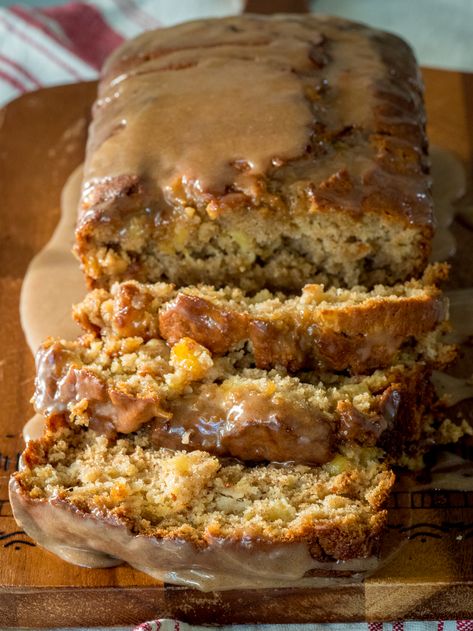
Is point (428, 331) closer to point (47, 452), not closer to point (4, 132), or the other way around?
point (47, 452)

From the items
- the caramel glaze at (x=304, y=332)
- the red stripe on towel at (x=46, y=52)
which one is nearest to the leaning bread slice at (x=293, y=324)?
the caramel glaze at (x=304, y=332)

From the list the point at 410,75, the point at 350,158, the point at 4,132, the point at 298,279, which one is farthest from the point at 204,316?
the point at 4,132

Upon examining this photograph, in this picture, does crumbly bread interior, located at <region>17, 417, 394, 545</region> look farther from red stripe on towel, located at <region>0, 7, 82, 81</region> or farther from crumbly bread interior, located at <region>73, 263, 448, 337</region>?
red stripe on towel, located at <region>0, 7, 82, 81</region>

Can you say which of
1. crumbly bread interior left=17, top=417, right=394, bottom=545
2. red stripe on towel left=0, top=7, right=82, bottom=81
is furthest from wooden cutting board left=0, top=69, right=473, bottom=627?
red stripe on towel left=0, top=7, right=82, bottom=81

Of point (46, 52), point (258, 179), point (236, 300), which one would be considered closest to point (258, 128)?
point (258, 179)

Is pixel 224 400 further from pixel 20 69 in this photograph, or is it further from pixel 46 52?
pixel 46 52
